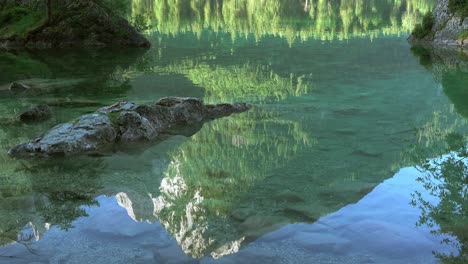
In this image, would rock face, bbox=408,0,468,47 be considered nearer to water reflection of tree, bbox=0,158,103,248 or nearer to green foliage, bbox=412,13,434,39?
green foliage, bbox=412,13,434,39

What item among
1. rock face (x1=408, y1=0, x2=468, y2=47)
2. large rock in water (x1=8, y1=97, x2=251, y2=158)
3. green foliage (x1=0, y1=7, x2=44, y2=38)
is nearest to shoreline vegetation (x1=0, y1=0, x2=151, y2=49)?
green foliage (x1=0, y1=7, x2=44, y2=38)

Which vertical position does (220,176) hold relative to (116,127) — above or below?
below

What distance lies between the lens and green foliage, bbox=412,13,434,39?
38.2m

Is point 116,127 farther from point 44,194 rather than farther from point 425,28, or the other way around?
point 425,28

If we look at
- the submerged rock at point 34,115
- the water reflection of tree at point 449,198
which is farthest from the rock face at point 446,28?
the submerged rock at point 34,115

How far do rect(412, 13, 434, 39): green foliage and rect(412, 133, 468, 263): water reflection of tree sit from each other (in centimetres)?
2820

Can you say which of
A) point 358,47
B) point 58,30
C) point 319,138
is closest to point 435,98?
point 319,138

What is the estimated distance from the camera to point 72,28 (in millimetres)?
38219

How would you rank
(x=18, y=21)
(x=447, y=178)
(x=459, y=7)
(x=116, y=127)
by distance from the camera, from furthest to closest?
(x=18, y=21) < (x=459, y=7) < (x=116, y=127) < (x=447, y=178)

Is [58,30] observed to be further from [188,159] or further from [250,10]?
[250,10]

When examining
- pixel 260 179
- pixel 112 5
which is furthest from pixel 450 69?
pixel 112 5

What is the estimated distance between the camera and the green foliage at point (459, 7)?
35.2 metres

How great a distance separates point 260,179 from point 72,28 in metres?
31.4

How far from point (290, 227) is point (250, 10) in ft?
266
